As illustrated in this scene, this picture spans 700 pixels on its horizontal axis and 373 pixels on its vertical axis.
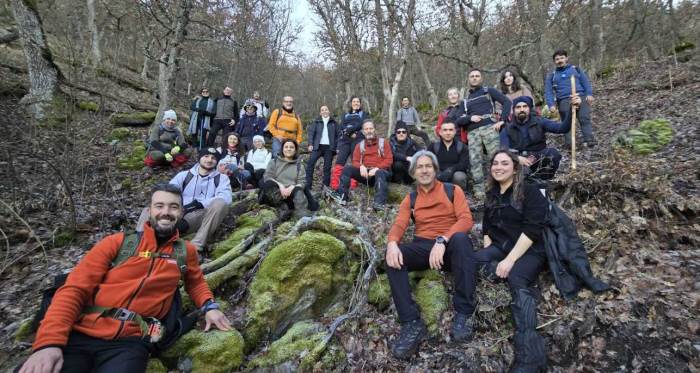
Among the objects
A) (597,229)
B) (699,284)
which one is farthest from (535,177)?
(699,284)

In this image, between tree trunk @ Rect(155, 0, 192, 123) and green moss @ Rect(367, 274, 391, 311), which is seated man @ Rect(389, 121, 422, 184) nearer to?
green moss @ Rect(367, 274, 391, 311)

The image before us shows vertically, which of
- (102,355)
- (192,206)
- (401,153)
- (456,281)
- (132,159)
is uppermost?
(132,159)

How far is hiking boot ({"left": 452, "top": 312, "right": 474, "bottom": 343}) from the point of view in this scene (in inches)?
135

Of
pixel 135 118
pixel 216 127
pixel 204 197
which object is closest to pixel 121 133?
pixel 135 118

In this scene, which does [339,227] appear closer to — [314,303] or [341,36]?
[314,303]

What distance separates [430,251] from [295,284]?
5.41ft

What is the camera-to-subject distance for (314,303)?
13.5 ft

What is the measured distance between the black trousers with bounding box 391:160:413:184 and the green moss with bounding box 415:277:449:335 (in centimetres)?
360

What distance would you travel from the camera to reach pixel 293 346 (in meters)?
3.40

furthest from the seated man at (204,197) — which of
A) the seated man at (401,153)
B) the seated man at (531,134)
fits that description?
the seated man at (531,134)

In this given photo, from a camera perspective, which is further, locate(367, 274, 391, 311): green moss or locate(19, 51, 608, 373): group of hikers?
locate(367, 274, 391, 311): green moss

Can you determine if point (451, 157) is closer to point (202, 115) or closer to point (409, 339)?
point (409, 339)

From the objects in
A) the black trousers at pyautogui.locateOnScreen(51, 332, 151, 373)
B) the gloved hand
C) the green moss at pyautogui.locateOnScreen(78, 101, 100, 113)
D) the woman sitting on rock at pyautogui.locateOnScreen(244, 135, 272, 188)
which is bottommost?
the black trousers at pyautogui.locateOnScreen(51, 332, 151, 373)

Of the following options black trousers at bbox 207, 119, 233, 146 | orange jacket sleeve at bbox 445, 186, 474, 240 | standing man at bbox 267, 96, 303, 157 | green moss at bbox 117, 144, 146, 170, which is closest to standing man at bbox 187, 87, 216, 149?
black trousers at bbox 207, 119, 233, 146
